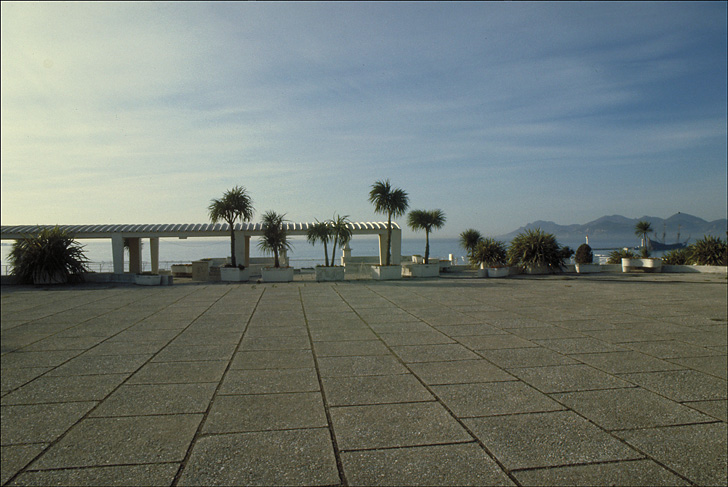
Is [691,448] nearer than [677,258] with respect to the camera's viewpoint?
Yes

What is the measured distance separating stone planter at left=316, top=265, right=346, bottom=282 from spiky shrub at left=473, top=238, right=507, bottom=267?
7480 millimetres

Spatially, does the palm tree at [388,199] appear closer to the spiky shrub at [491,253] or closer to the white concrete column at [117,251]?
the spiky shrub at [491,253]

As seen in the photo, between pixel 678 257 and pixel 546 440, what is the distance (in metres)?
25.1

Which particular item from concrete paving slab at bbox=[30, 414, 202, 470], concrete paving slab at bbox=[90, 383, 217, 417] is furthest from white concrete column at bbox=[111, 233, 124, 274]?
concrete paving slab at bbox=[30, 414, 202, 470]

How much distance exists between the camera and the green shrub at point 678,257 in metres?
22.7

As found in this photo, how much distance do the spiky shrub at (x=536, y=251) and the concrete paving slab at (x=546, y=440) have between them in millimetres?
17858

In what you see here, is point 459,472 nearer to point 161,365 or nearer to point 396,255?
point 161,365

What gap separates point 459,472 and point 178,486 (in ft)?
6.05

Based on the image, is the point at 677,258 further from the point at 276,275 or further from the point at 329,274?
the point at 276,275

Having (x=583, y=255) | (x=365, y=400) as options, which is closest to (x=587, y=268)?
(x=583, y=255)

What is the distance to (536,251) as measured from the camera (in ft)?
67.9

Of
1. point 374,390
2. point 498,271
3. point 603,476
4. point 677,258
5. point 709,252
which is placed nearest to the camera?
point 603,476

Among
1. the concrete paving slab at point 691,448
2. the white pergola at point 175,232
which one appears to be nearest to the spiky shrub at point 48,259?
the white pergola at point 175,232

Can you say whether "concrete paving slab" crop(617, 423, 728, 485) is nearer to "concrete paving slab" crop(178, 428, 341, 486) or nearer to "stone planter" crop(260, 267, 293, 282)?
"concrete paving slab" crop(178, 428, 341, 486)
